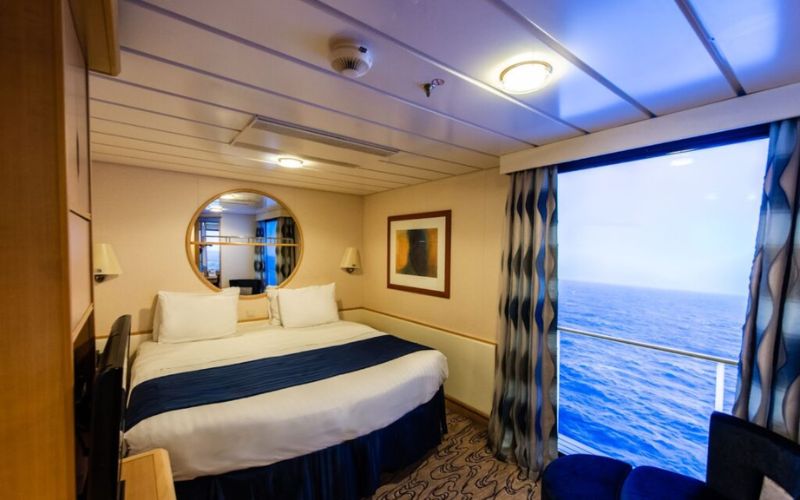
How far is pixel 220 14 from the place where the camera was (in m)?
0.97

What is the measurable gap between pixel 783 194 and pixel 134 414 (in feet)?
10.7

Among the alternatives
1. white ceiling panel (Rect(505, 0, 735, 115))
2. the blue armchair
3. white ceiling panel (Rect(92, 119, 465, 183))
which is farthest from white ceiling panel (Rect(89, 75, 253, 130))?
the blue armchair

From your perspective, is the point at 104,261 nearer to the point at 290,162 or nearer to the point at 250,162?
the point at 250,162

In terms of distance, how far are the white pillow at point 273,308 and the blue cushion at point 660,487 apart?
3.10 metres

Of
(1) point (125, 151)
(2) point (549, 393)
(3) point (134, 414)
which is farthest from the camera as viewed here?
(1) point (125, 151)

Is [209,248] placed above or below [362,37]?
below

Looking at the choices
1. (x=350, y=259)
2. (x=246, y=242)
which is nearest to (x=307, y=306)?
(x=350, y=259)

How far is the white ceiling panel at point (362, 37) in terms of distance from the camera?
950mm

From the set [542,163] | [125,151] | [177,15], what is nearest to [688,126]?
[542,163]

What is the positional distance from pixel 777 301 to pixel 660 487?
0.98 meters

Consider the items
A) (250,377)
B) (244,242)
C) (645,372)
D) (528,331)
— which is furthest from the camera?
(645,372)

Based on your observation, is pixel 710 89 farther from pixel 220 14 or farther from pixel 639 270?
pixel 220 14

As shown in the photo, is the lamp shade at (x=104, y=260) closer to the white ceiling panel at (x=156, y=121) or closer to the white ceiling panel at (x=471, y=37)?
the white ceiling panel at (x=156, y=121)

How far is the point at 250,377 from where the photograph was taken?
2131mm
